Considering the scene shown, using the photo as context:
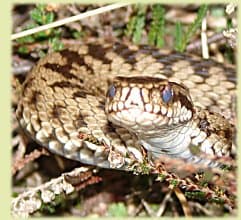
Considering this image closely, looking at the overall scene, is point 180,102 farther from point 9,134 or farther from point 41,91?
point 9,134

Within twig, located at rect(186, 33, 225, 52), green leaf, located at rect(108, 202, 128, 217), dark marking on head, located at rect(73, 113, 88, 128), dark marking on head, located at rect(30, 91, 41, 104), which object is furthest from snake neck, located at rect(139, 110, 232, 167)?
twig, located at rect(186, 33, 225, 52)

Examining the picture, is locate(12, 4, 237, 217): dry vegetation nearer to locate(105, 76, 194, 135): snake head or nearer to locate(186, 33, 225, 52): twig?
locate(186, 33, 225, 52): twig

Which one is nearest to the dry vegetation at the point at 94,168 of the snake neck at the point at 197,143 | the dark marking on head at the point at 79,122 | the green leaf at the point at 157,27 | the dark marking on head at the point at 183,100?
the green leaf at the point at 157,27

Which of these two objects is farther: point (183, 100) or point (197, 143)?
point (197, 143)

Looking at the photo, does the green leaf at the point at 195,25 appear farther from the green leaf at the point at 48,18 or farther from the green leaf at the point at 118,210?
the green leaf at the point at 118,210

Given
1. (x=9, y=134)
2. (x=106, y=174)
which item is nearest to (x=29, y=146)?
(x=9, y=134)

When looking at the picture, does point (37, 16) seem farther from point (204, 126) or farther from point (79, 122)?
point (204, 126)

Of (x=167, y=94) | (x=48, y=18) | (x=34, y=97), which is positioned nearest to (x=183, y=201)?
(x=167, y=94)
